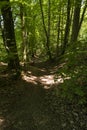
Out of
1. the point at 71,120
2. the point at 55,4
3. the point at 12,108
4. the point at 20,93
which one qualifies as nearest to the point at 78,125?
the point at 71,120

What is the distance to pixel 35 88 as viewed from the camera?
7.78 m

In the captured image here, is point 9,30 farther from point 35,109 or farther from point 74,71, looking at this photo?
point 74,71

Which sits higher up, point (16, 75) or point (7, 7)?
point (7, 7)

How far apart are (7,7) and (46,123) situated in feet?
14.8

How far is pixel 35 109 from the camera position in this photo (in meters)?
6.05

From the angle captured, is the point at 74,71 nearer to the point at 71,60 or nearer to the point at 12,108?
the point at 71,60

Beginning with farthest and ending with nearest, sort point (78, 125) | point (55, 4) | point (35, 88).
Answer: point (55, 4) < point (35, 88) < point (78, 125)

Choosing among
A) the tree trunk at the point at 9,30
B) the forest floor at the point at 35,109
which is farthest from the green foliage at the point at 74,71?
the tree trunk at the point at 9,30

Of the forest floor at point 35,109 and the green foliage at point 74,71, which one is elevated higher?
the green foliage at point 74,71

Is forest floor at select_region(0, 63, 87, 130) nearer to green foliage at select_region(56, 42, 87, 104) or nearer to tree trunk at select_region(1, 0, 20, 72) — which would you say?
green foliage at select_region(56, 42, 87, 104)

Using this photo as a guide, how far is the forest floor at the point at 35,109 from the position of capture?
17.3 feet

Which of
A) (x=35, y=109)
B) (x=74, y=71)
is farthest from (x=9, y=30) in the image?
(x=74, y=71)

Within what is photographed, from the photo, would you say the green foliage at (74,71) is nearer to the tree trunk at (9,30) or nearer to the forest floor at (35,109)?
the forest floor at (35,109)

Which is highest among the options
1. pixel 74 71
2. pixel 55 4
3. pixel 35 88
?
pixel 55 4
